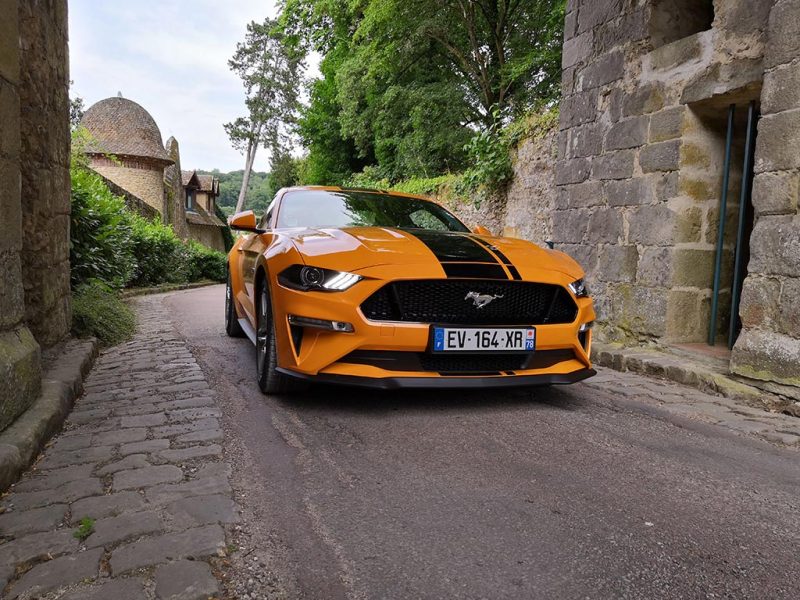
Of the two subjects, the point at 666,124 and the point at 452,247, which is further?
the point at 666,124

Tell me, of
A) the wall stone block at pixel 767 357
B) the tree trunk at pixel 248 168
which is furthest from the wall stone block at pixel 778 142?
the tree trunk at pixel 248 168

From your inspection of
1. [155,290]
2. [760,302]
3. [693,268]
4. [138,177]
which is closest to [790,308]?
[760,302]

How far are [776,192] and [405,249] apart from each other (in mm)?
2504

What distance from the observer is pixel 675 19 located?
17.2ft

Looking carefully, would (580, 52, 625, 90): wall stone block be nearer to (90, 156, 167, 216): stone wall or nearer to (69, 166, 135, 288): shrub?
(69, 166, 135, 288): shrub

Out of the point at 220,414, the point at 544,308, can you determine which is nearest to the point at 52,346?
the point at 220,414

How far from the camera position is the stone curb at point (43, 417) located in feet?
7.39

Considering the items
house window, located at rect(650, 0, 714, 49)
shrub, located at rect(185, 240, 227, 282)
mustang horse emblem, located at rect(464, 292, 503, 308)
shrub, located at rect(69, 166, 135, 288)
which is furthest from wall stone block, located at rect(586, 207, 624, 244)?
shrub, located at rect(185, 240, 227, 282)

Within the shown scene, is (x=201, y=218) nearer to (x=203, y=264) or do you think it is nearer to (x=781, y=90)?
(x=203, y=264)

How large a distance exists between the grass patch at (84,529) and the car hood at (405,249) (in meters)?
1.64

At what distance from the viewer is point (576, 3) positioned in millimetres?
6043

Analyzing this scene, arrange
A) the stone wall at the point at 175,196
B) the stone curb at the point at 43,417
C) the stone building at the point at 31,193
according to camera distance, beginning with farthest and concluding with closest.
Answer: the stone wall at the point at 175,196 < the stone building at the point at 31,193 < the stone curb at the point at 43,417

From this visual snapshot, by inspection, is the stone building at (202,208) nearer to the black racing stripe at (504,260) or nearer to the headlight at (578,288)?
the black racing stripe at (504,260)

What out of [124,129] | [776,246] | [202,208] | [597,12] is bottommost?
[776,246]
